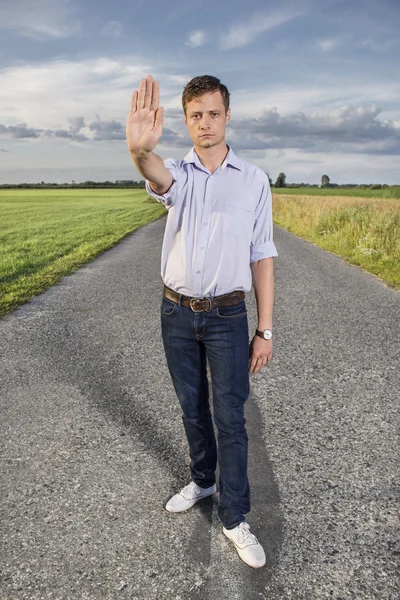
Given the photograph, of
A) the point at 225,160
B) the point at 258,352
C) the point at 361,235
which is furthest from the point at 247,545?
the point at 361,235

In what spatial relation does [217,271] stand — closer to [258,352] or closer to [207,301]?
[207,301]

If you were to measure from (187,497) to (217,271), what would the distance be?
54.9 inches

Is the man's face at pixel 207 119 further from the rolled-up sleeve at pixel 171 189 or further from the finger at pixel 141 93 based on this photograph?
the finger at pixel 141 93

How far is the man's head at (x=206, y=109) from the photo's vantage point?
238cm

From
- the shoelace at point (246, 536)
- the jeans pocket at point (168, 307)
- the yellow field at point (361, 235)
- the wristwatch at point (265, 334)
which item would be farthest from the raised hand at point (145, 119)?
the yellow field at point (361, 235)

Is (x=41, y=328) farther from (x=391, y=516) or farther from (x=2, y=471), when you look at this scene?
(x=391, y=516)

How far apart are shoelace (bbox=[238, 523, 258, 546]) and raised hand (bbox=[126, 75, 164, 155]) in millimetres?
1912

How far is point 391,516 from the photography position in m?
2.97

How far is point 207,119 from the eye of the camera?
7.83 feet

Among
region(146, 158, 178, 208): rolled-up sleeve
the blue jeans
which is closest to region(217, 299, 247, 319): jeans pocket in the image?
the blue jeans

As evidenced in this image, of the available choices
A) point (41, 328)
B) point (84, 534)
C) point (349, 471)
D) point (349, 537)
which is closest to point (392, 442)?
point (349, 471)

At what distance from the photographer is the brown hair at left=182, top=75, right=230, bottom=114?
2.38 meters

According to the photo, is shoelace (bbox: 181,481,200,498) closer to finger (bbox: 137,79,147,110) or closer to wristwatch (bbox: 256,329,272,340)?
wristwatch (bbox: 256,329,272,340)

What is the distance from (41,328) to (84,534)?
452 cm
